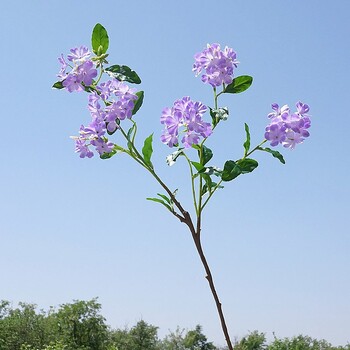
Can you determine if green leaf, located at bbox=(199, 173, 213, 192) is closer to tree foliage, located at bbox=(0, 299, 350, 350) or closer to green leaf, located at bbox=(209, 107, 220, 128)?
green leaf, located at bbox=(209, 107, 220, 128)

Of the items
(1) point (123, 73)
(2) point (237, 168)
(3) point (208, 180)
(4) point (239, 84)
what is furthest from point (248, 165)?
(1) point (123, 73)

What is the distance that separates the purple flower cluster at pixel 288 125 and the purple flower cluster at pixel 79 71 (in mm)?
811

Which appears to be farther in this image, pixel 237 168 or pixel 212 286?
pixel 237 168

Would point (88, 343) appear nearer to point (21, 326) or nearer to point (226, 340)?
point (21, 326)

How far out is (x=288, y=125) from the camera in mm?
2760

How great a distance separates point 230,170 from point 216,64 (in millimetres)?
481

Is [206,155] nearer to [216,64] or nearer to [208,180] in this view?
[208,180]

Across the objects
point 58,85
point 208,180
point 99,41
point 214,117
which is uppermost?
point 99,41

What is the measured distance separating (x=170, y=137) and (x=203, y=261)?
558 mm

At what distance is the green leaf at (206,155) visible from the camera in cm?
283

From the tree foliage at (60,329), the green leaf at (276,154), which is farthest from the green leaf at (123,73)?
the tree foliage at (60,329)

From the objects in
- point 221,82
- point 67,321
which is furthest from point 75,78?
point 67,321

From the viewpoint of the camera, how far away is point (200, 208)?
2740mm

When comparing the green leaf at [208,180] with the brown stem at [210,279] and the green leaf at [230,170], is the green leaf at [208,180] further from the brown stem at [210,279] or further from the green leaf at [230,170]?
the brown stem at [210,279]
